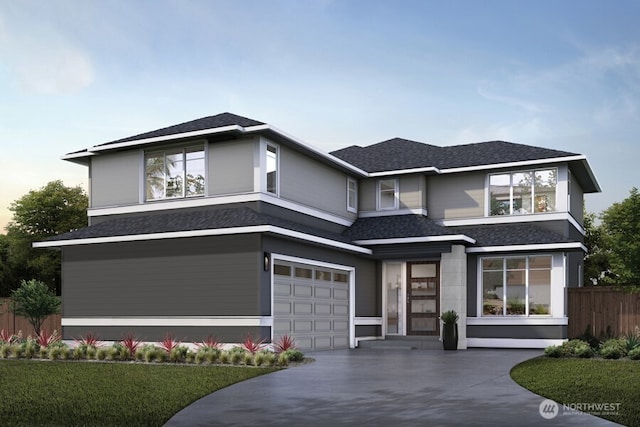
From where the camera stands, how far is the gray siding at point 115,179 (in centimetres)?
2288

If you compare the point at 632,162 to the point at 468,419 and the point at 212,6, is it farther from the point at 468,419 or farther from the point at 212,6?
the point at 468,419

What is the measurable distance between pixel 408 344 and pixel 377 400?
13.2 m

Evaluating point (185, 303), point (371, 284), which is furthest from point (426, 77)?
point (185, 303)

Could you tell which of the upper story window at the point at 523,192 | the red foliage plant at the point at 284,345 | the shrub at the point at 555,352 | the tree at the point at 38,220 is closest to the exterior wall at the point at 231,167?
the red foliage plant at the point at 284,345

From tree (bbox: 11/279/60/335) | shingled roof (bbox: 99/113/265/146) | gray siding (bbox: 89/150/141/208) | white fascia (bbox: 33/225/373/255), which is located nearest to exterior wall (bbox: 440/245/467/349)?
white fascia (bbox: 33/225/373/255)

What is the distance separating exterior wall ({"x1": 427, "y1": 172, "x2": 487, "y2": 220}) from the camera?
2620 centimetres

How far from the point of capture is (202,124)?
22.3 metres

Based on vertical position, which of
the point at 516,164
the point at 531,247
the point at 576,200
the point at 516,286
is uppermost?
the point at 516,164

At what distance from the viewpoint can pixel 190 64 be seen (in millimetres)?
21406

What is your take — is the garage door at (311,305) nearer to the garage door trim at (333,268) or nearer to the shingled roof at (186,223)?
the garage door trim at (333,268)

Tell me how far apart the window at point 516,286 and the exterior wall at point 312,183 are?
17.3 feet

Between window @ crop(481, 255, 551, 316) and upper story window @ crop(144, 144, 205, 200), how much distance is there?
9.77 meters

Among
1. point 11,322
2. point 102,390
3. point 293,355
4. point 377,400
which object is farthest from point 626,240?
point 11,322

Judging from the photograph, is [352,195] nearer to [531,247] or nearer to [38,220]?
[531,247]
